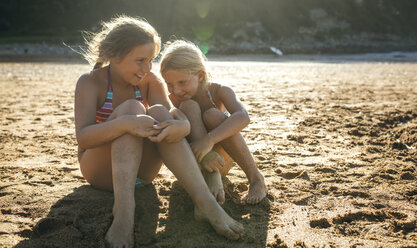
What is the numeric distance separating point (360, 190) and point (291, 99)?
14.0 feet

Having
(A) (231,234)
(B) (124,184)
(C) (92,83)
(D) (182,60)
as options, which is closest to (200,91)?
(D) (182,60)

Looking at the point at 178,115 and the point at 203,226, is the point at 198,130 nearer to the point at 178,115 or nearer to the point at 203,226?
the point at 178,115

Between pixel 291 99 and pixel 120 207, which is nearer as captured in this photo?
pixel 120 207

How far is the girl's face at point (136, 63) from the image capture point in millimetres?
2574

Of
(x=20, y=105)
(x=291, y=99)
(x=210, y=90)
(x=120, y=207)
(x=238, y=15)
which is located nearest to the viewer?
(x=120, y=207)

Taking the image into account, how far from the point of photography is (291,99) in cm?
705

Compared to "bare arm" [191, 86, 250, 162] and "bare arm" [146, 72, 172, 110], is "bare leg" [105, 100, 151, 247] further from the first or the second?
"bare arm" [146, 72, 172, 110]

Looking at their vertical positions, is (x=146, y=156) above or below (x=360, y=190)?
above

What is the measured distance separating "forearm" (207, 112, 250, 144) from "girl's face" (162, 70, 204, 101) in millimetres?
393

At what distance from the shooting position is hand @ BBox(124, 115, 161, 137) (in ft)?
7.30

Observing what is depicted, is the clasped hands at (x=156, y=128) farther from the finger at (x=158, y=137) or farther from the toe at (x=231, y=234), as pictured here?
the toe at (x=231, y=234)

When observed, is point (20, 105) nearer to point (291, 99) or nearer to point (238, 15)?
point (291, 99)

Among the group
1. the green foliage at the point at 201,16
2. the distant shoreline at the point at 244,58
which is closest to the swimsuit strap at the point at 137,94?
the distant shoreline at the point at 244,58

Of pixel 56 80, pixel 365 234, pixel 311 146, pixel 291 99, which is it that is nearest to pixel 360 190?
pixel 365 234
